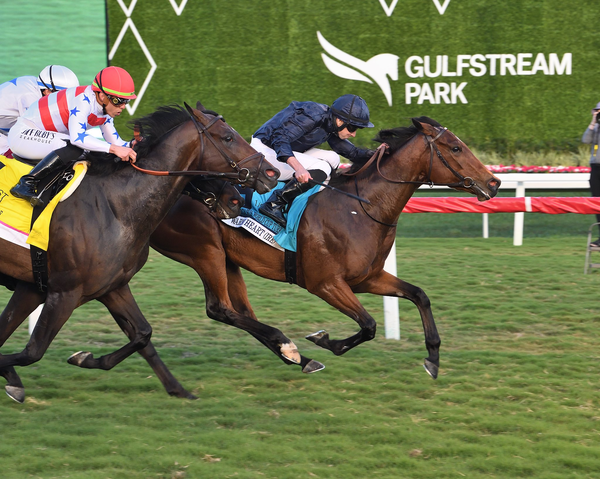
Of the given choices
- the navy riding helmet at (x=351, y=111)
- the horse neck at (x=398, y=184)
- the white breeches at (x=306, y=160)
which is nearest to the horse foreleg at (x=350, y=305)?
the horse neck at (x=398, y=184)

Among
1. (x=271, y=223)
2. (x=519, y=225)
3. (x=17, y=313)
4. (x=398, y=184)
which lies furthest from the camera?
(x=519, y=225)

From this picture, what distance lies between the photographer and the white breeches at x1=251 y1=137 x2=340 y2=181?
5.15 m

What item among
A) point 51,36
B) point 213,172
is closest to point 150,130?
point 213,172

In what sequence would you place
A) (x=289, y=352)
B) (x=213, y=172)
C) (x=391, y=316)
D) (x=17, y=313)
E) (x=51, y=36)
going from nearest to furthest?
(x=213, y=172)
(x=17, y=313)
(x=289, y=352)
(x=391, y=316)
(x=51, y=36)

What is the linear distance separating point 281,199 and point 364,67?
8.97m

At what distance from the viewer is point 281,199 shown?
5.00 metres

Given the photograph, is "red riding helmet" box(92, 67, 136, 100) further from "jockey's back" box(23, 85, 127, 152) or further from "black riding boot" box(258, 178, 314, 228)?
"black riding boot" box(258, 178, 314, 228)

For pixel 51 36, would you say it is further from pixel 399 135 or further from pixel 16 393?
Result: pixel 16 393

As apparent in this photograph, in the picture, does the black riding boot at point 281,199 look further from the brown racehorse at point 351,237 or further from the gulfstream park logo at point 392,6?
the gulfstream park logo at point 392,6

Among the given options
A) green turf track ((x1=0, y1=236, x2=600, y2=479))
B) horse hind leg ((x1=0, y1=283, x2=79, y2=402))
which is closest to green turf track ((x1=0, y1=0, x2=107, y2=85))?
green turf track ((x1=0, y1=236, x2=600, y2=479))

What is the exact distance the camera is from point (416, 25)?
1333 centimetres

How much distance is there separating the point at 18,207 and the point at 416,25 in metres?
10.3

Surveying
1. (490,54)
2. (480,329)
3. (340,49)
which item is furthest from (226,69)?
(480,329)

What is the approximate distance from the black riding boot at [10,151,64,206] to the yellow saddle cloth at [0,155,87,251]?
0.06 m
